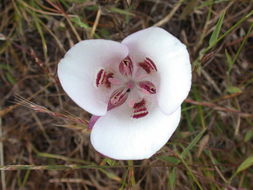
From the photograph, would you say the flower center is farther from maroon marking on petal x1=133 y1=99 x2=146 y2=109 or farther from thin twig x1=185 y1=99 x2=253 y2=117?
thin twig x1=185 y1=99 x2=253 y2=117

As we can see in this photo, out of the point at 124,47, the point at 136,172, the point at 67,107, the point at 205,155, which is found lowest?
the point at 136,172

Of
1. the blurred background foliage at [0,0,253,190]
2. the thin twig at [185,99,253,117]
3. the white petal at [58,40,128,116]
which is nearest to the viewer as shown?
the white petal at [58,40,128,116]

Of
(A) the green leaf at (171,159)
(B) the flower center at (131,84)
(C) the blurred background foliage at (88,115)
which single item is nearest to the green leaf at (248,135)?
(C) the blurred background foliage at (88,115)

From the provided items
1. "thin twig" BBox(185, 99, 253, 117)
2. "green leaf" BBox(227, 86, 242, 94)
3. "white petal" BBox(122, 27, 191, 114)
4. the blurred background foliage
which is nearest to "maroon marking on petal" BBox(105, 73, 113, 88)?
"white petal" BBox(122, 27, 191, 114)

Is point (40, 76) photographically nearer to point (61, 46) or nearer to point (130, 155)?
point (61, 46)

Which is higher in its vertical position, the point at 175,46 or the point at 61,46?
the point at 175,46

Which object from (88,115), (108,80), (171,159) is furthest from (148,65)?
(88,115)

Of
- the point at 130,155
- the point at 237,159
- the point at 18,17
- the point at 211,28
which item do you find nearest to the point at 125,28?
the point at 211,28
